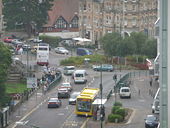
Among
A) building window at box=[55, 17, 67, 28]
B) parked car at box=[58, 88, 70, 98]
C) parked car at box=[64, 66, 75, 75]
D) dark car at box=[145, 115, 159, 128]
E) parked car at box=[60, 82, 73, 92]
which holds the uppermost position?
building window at box=[55, 17, 67, 28]

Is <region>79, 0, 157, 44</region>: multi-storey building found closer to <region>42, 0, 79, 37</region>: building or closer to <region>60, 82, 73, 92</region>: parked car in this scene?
<region>42, 0, 79, 37</region>: building

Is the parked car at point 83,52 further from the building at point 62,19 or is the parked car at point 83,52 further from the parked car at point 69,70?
the building at point 62,19

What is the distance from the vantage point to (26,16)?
125 metres

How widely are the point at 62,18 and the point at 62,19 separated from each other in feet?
0.77

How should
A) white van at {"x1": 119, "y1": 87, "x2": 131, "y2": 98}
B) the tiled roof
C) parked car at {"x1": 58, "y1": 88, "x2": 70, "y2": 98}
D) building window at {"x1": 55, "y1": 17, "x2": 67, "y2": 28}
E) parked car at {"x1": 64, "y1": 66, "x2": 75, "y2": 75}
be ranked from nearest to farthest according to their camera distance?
1. white van at {"x1": 119, "y1": 87, "x2": 131, "y2": 98}
2. parked car at {"x1": 58, "y1": 88, "x2": 70, "y2": 98}
3. parked car at {"x1": 64, "y1": 66, "x2": 75, "y2": 75}
4. building window at {"x1": 55, "y1": 17, "x2": 67, "y2": 28}
5. the tiled roof

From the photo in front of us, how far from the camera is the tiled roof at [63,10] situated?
136 metres

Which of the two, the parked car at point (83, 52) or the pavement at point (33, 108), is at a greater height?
the parked car at point (83, 52)

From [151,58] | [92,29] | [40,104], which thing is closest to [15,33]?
[92,29]

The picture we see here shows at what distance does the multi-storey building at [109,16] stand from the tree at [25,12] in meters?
8.11

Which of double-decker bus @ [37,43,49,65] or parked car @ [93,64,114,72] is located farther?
double-decker bus @ [37,43,49,65]

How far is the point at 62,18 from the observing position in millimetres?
135625

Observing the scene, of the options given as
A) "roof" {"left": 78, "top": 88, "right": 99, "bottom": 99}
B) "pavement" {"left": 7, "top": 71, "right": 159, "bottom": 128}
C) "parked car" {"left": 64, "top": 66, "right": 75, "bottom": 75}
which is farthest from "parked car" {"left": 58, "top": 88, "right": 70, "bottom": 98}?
"parked car" {"left": 64, "top": 66, "right": 75, "bottom": 75}

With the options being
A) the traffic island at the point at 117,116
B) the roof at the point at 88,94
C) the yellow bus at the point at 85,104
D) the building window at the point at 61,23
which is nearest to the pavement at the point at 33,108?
the traffic island at the point at 117,116

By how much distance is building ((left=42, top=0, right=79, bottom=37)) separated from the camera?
442 ft
